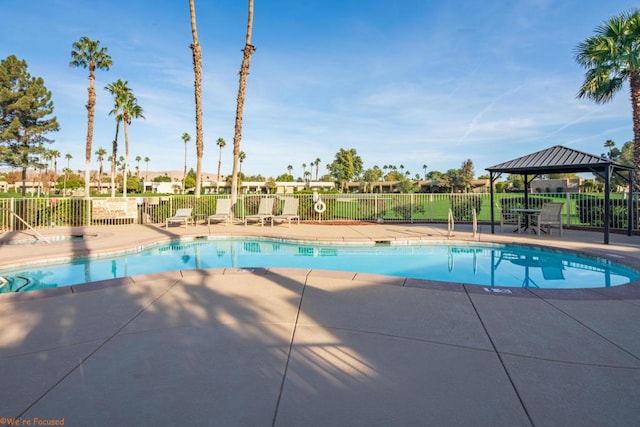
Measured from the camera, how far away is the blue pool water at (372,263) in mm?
5988

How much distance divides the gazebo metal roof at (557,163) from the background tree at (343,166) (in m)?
55.2

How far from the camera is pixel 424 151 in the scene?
30.8 m

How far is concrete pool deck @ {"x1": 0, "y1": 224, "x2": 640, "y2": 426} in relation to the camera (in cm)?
194

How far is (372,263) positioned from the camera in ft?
24.5

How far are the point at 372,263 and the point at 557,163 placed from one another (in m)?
6.18

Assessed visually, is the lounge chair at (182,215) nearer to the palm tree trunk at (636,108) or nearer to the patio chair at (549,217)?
the patio chair at (549,217)

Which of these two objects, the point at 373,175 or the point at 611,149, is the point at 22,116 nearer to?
the point at 373,175

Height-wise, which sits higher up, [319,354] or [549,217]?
[549,217]

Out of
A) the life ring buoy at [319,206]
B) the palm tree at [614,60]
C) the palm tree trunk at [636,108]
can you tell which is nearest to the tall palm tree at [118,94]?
the life ring buoy at [319,206]

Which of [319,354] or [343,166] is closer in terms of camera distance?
[319,354]

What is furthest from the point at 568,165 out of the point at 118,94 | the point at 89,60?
the point at 118,94

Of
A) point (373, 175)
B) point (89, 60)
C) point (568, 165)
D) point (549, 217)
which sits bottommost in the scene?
point (549, 217)

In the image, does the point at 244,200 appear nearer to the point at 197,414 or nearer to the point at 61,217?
the point at 61,217

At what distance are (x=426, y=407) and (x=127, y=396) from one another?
1.79m
